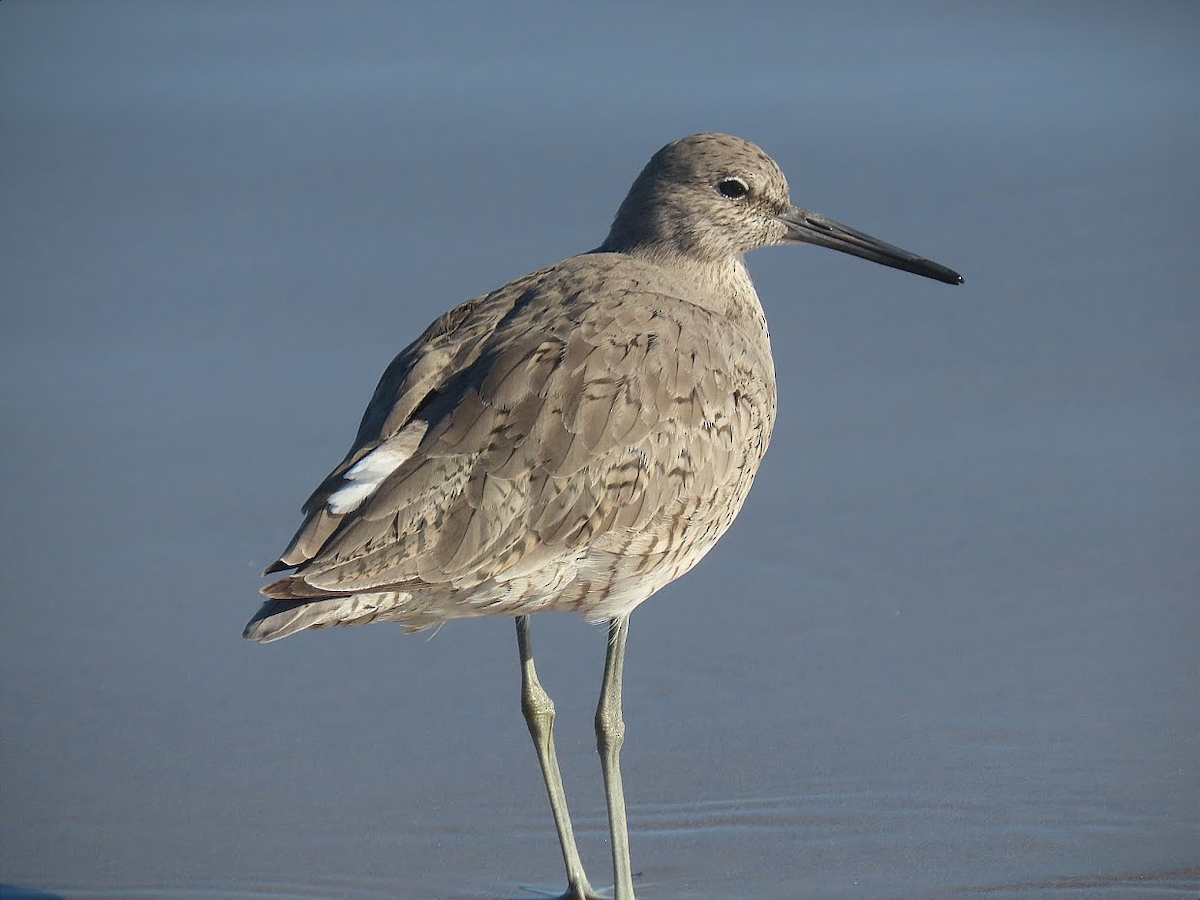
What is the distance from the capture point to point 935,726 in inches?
187

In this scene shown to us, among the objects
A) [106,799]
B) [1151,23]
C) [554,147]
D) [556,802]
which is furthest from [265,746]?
[1151,23]

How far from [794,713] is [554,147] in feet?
11.9

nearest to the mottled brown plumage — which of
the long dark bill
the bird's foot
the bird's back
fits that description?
the bird's back

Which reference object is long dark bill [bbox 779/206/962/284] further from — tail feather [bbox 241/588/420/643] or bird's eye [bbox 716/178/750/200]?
tail feather [bbox 241/588/420/643]

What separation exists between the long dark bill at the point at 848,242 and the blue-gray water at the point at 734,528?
0.82 metres

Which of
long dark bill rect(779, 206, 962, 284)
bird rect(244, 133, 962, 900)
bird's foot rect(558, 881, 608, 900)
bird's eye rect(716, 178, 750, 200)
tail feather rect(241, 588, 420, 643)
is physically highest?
bird's eye rect(716, 178, 750, 200)

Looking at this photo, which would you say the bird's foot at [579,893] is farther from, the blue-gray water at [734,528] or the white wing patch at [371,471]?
the white wing patch at [371,471]

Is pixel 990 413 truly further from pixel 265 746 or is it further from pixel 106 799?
pixel 106 799

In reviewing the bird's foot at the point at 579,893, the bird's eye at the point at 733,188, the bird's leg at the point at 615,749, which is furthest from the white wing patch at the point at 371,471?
the bird's eye at the point at 733,188

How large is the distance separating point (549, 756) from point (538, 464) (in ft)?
2.82

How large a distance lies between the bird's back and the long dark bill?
2.16 ft

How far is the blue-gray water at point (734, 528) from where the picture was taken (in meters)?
4.43

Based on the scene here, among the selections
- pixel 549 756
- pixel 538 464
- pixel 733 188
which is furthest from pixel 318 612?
pixel 733 188

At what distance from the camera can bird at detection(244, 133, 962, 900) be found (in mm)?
3875
